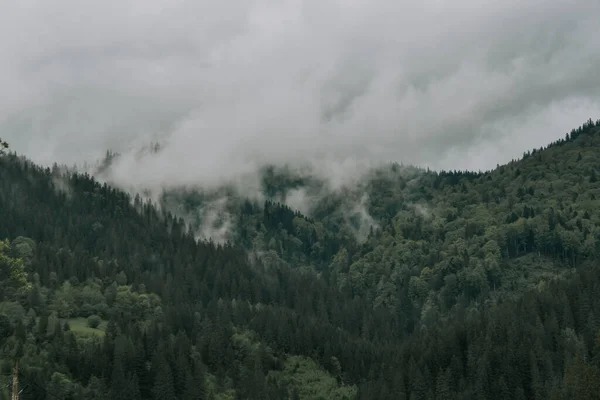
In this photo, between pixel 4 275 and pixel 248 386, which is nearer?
pixel 4 275

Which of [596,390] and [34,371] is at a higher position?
[34,371]

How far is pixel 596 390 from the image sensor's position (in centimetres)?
9031

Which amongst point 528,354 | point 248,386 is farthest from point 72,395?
point 528,354

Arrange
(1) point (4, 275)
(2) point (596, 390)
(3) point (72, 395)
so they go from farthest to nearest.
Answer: (3) point (72, 395), (2) point (596, 390), (1) point (4, 275)

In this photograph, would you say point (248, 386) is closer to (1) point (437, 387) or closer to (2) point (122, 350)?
(2) point (122, 350)

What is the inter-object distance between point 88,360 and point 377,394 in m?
78.0

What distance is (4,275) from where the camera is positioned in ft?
125

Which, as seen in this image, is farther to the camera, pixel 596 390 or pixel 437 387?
pixel 437 387

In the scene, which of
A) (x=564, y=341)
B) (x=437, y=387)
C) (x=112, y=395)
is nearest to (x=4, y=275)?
(x=112, y=395)

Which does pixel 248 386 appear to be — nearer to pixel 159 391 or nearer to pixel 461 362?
pixel 159 391

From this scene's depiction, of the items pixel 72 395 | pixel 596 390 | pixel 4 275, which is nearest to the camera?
pixel 4 275

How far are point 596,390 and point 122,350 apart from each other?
137m

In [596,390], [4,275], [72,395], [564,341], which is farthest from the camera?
[564,341]

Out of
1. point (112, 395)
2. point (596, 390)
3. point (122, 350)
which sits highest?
point (122, 350)
